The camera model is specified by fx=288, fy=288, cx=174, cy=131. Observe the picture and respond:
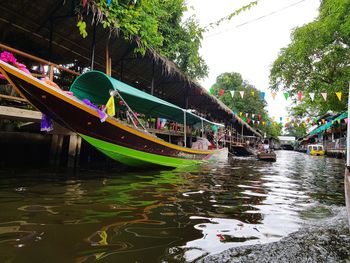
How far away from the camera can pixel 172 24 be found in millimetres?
16062

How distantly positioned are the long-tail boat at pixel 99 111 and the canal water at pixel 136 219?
152 centimetres

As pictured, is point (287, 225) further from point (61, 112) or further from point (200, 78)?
point (200, 78)

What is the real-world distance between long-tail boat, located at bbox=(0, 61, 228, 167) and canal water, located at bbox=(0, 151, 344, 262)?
1515 mm

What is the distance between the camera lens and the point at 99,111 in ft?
21.8

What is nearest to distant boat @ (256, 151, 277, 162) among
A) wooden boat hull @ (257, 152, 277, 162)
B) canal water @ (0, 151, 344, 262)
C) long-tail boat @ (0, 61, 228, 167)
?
wooden boat hull @ (257, 152, 277, 162)

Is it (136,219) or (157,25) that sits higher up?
(157,25)

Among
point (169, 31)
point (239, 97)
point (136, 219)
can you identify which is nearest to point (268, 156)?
point (169, 31)

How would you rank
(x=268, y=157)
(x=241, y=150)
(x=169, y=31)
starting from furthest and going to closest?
(x=241, y=150) < (x=268, y=157) < (x=169, y=31)

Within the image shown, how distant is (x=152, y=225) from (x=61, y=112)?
4238 millimetres

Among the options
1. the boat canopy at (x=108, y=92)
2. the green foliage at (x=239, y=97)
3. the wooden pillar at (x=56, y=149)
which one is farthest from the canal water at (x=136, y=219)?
the green foliage at (x=239, y=97)

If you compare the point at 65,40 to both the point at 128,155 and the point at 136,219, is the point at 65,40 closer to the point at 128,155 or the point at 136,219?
the point at 128,155

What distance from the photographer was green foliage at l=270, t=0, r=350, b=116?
17.4m

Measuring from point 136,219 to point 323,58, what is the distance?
19.9 m

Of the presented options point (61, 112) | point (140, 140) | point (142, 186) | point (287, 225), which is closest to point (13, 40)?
point (61, 112)
